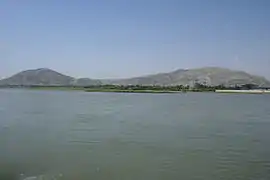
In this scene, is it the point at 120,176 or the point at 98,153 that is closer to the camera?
the point at 120,176

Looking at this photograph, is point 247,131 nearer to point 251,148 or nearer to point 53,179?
point 251,148

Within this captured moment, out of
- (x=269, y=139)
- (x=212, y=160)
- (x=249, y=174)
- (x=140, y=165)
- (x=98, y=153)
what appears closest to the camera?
(x=249, y=174)

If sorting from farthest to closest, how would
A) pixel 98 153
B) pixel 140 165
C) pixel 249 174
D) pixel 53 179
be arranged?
1. pixel 98 153
2. pixel 140 165
3. pixel 249 174
4. pixel 53 179

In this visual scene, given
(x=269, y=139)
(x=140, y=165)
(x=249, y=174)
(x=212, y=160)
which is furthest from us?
(x=269, y=139)

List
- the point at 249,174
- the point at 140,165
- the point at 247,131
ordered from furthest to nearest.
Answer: the point at 247,131, the point at 140,165, the point at 249,174

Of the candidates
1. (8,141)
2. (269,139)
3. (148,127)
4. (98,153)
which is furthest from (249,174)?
(148,127)

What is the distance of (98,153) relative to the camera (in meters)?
17.9

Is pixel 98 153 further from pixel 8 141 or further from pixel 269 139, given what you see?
pixel 269 139

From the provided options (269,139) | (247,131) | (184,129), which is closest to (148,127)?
(184,129)

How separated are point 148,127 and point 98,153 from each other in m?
11.0

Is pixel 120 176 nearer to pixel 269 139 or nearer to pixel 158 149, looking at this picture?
pixel 158 149

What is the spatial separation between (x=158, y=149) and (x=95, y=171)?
530cm

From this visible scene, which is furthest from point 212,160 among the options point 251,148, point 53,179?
point 53,179

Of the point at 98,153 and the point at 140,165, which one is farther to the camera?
the point at 98,153
